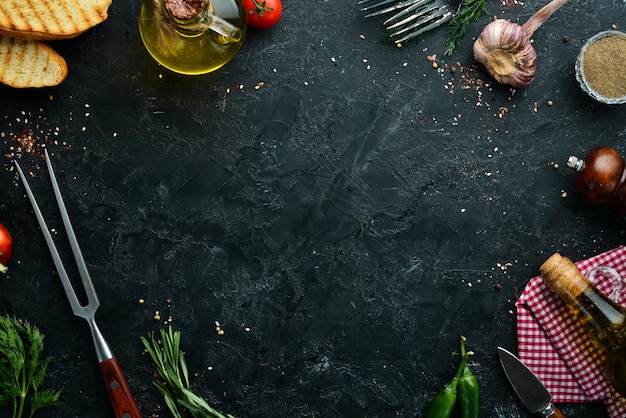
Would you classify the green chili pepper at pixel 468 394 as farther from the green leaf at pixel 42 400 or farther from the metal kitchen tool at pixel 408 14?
the green leaf at pixel 42 400

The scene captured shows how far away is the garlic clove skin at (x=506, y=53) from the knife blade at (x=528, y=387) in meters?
0.74

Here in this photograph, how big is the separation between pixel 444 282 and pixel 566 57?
0.72 meters

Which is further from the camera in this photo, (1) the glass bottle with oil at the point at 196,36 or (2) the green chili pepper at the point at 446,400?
(2) the green chili pepper at the point at 446,400

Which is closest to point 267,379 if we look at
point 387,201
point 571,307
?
point 387,201

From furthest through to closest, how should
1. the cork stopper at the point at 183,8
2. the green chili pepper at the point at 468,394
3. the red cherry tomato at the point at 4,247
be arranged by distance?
the green chili pepper at the point at 468,394, the red cherry tomato at the point at 4,247, the cork stopper at the point at 183,8

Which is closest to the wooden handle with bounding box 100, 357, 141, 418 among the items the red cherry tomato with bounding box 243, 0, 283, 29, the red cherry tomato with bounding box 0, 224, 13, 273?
the red cherry tomato with bounding box 0, 224, 13, 273

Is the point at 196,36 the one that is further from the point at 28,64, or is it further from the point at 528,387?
the point at 528,387

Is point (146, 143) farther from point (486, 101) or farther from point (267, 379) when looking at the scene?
point (486, 101)

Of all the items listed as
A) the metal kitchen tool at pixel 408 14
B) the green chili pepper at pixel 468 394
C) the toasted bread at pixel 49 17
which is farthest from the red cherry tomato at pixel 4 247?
the green chili pepper at pixel 468 394

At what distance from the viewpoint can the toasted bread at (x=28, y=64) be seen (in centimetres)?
191

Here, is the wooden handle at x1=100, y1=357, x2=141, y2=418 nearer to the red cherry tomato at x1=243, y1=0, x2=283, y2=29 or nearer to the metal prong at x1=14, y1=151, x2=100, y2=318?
the metal prong at x1=14, y1=151, x2=100, y2=318

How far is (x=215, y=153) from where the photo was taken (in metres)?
2.02

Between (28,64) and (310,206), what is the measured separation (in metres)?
0.82

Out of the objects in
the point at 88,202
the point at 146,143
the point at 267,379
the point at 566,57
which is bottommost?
the point at 267,379
